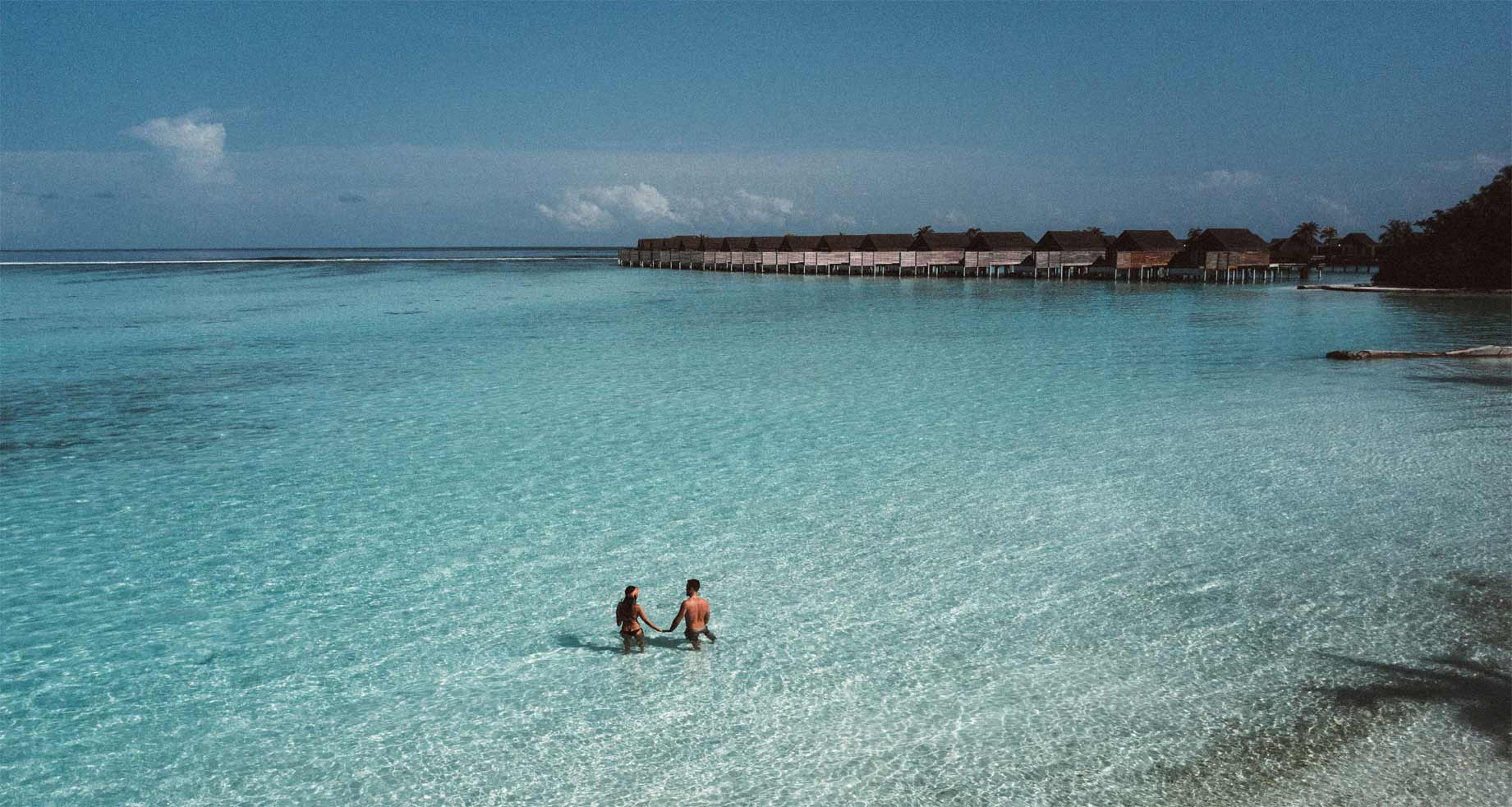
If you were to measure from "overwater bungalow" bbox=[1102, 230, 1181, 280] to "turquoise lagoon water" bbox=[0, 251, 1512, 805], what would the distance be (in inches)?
1742

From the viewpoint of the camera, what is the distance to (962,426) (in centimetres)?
1489

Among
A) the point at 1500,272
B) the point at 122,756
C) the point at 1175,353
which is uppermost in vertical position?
the point at 1500,272

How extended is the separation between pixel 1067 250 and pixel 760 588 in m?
60.9

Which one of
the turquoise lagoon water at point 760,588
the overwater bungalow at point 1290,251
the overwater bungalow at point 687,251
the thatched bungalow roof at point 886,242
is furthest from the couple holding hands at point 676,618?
the overwater bungalow at point 687,251

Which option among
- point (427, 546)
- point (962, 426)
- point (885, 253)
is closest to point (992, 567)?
point (427, 546)

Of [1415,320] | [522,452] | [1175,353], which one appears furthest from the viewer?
[1415,320]

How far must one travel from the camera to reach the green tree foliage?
45.4 m

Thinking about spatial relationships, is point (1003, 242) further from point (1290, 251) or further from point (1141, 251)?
point (1290, 251)

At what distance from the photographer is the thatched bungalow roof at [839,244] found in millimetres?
74562

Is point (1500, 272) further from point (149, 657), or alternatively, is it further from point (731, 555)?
point (149, 657)

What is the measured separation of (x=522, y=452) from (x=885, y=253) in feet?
200

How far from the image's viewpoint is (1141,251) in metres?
61.5

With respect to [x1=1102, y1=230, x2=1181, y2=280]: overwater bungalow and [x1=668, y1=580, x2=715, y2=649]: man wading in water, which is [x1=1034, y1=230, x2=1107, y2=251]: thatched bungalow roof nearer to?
[x1=1102, y1=230, x2=1181, y2=280]: overwater bungalow

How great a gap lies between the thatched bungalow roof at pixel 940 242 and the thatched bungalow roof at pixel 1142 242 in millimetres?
11266
